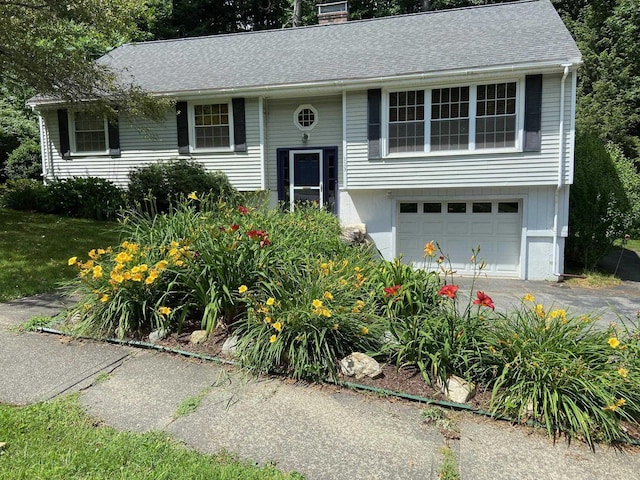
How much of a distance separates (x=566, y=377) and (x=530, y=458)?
0.62 m

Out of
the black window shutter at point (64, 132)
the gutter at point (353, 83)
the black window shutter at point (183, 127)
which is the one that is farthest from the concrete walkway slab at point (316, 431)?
the black window shutter at point (64, 132)

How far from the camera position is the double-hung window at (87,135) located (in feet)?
43.5

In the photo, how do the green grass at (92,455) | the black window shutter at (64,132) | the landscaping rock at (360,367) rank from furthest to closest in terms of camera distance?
1. the black window shutter at (64,132)
2. the landscaping rock at (360,367)
3. the green grass at (92,455)

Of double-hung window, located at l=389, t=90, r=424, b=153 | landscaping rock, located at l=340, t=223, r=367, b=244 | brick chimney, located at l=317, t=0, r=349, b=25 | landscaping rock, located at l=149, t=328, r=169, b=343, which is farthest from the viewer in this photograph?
brick chimney, located at l=317, t=0, r=349, b=25

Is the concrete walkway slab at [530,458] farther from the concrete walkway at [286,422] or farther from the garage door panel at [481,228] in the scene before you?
the garage door panel at [481,228]

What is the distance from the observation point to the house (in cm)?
1020

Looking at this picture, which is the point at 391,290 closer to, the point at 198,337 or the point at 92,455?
the point at 198,337

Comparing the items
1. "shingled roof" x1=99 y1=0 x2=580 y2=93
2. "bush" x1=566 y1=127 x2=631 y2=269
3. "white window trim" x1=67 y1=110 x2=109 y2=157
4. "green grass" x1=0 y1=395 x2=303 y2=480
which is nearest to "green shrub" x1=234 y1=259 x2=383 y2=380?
"green grass" x1=0 y1=395 x2=303 y2=480

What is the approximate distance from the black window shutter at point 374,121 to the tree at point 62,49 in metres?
5.20

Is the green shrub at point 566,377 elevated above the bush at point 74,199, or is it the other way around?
the bush at point 74,199

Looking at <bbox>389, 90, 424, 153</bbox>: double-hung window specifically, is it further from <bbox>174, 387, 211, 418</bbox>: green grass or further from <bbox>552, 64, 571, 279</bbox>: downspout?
<bbox>174, 387, 211, 418</bbox>: green grass

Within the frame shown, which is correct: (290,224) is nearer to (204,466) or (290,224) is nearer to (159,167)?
(204,466)

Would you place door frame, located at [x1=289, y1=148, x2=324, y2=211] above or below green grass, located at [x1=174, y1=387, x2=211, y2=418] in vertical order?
above

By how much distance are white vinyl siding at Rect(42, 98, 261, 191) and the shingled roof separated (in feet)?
3.41
